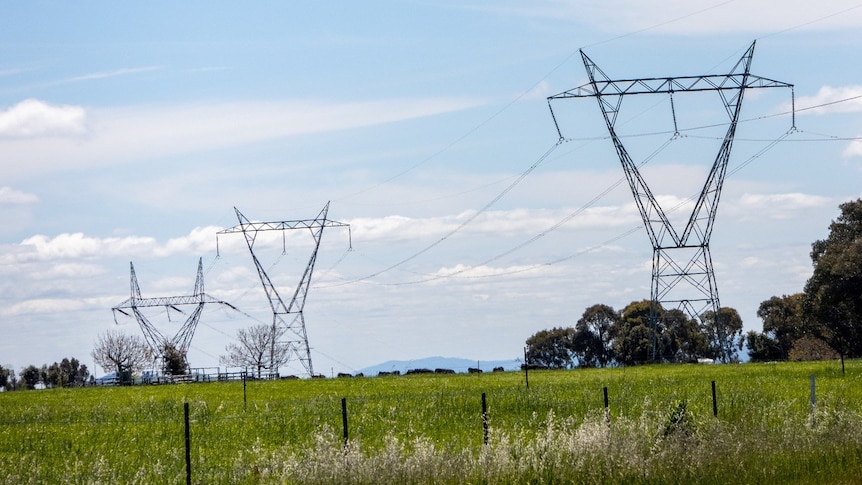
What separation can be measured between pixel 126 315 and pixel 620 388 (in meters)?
101

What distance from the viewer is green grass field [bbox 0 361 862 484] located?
19.4 metres

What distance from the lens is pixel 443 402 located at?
130 feet

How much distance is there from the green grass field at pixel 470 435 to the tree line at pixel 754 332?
19.1m

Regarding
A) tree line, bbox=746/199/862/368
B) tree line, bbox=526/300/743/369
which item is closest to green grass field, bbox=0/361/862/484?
tree line, bbox=746/199/862/368

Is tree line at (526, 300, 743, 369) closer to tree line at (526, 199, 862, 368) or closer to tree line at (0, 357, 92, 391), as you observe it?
tree line at (526, 199, 862, 368)

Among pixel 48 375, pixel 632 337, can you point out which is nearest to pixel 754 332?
pixel 632 337

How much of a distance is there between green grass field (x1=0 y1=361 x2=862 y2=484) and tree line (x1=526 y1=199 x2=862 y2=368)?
62.6 ft

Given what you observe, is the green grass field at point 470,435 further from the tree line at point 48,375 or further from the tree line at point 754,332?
the tree line at point 48,375

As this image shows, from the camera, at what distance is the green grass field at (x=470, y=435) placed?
19.4 m

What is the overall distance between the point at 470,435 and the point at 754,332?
366ft

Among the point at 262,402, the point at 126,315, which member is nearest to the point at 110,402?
the point at 262,402

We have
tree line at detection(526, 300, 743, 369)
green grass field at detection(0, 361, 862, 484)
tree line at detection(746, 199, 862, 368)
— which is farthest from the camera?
tree line at detection(526, 300, 743, 369)

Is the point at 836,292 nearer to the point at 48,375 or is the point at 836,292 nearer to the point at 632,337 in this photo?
the point at 632,337

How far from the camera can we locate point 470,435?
96.6ft
